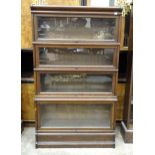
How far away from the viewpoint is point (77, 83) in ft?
7.00

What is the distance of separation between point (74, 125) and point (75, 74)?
51cm

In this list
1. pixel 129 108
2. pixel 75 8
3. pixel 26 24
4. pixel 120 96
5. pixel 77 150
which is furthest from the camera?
pixel 120 96

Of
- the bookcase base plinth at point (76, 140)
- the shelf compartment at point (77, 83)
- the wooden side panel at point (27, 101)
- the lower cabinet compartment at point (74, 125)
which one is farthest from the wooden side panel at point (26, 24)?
the bookcase base plinth at point (76, 140)

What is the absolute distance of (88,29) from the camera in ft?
6.63

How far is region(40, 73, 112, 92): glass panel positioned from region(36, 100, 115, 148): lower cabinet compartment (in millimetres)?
144

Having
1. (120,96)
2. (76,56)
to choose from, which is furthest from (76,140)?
(76,56)

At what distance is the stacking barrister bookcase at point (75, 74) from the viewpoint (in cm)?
195

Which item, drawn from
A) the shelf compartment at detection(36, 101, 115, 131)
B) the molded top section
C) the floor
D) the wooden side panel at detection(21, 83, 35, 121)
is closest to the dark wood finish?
the floor

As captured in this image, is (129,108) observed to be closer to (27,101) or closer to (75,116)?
(75,116)

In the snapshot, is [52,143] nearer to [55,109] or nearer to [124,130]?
[55,109]

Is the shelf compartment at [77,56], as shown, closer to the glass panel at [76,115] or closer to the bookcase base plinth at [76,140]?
the glass panel at [76,115]

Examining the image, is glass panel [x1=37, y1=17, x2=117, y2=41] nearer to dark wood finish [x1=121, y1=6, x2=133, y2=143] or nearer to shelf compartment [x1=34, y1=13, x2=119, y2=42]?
shelf compartment [x1=34, y1=13, x2=119, y2=42]
